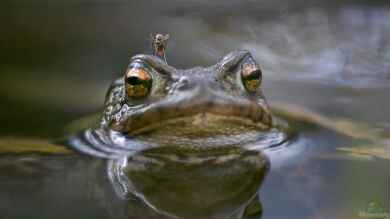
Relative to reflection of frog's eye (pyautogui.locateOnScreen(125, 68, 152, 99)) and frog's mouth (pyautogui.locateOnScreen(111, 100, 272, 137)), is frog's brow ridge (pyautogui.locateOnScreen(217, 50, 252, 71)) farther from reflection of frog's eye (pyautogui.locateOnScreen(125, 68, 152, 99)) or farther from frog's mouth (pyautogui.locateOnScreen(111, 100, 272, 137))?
reflection of frog's eye (pyautogui.locateOnScreen(125, 68, 152, 99))

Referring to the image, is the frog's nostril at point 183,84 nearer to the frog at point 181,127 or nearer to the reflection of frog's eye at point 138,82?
the frog at point 181,127

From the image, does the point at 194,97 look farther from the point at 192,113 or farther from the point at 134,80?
the point at 134,80

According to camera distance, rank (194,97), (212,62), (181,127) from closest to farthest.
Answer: (194,97) < (181,127) < (212,62)

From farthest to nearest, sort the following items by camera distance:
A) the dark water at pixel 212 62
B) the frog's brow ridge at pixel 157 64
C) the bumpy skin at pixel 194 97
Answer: the frog's brow ridge at pixel 157 64 < the bumpy skin at pixel 194 97 < the dark water at pixel 212 62

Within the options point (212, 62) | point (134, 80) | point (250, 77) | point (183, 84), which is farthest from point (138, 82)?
point (212, 62)

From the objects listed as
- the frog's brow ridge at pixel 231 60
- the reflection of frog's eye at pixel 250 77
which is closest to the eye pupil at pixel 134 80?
the frog's brow ridge at pixel 231 60

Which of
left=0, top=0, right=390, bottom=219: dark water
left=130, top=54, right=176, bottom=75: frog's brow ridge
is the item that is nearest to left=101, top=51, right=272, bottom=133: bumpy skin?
left=130, top=54, right=176, bottom=75: frog's brow ridge
